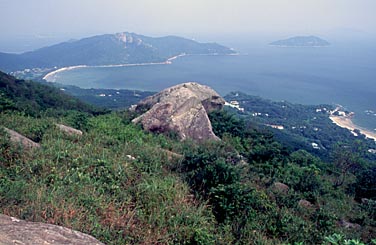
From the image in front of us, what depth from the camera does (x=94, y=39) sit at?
4242 inches

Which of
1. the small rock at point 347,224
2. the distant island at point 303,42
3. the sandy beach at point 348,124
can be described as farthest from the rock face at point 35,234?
the distant island at point 303,42

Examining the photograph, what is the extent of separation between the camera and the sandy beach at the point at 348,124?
3700 centimetres

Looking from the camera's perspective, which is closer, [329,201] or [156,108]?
[329,201]

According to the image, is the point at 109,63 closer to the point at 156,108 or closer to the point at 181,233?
the point at 156,108

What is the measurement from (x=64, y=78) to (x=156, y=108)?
225 feet

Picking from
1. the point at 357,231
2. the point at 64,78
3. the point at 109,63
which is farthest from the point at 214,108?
the point at 109,63

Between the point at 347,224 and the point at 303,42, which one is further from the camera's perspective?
the point at 303,42

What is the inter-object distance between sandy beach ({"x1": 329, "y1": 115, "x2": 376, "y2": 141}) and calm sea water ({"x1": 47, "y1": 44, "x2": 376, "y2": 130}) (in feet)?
4.55

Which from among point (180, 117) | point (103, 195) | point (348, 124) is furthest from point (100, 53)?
point (103, 195)

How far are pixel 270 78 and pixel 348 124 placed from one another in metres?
37.4

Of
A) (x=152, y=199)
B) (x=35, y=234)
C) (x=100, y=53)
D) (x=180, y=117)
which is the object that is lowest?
(x=180, y=117)

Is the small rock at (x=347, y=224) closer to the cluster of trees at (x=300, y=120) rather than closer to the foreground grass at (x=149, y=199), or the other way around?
the foreground grass at (x=149, y=199)

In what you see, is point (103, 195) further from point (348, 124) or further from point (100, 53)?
point (100, 53)

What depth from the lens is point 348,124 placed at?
4222cm
